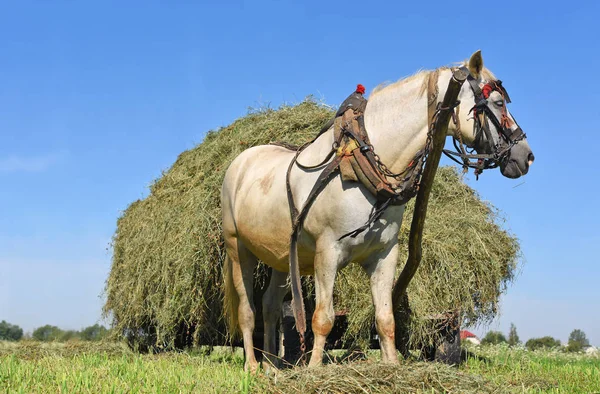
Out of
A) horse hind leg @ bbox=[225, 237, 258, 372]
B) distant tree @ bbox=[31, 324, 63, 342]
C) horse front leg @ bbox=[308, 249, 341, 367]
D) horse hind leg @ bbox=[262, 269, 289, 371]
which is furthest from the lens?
distant tree @ bbox=[31, 324, 63, 342]

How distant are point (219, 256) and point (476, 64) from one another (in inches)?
133

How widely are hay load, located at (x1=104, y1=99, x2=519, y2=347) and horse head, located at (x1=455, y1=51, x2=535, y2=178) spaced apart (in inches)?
74.8

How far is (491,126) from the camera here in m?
4.28

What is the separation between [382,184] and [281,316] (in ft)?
7.75

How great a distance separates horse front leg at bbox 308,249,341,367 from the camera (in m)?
4.44

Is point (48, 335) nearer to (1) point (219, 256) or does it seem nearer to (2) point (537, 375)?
(1) point (219, 256)

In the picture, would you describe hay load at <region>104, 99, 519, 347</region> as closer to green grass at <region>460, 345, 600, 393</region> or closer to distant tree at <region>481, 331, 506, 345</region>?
green grass at <region>460, 345, 600, 393</region>

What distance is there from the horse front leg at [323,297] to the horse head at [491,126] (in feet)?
3.78

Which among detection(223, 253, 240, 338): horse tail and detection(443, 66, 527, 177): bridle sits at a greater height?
detection(443, 66, 527, 177): bridle

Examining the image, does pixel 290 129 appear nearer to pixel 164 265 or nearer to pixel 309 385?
pixel 164 265

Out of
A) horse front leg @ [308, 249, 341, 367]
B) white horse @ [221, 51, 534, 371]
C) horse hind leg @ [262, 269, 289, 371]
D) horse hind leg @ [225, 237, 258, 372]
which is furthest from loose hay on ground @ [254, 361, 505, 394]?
horse hind leg @ [225, 237, 258, 372]

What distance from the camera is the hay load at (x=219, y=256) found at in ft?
19.6

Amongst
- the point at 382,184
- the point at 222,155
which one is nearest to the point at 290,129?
the point at 222,155

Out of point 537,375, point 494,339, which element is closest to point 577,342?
point 494,339
